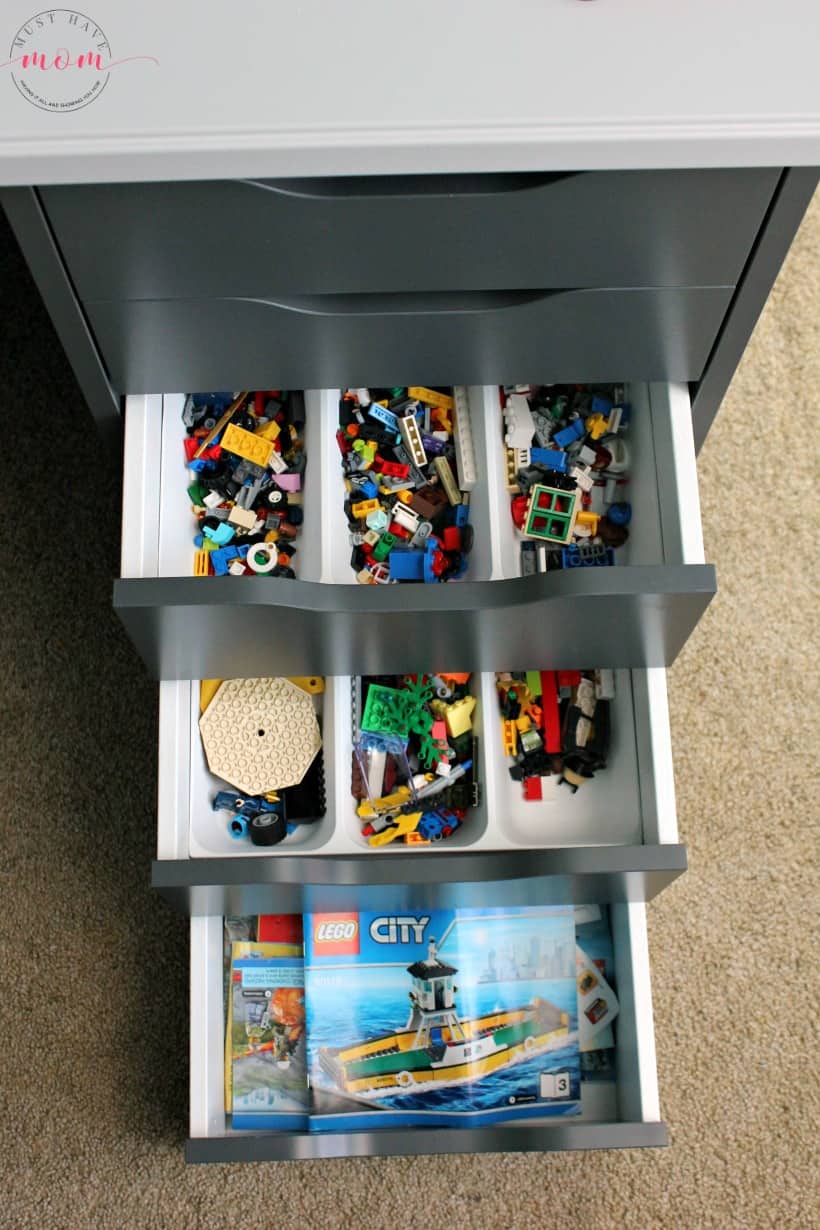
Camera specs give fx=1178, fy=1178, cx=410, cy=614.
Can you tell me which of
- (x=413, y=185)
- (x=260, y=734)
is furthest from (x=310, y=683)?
(x=413, y=185)

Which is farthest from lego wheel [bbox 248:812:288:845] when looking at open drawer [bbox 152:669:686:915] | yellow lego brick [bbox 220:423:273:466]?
yellow lego brick [bbox 220:423:273:466]

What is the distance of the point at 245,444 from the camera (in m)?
1.08

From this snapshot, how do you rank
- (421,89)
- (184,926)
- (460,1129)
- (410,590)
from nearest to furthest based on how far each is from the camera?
1. (421,89)
2. (410,590)
3. (460,1129)
4. (184,926)

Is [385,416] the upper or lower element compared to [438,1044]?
upper

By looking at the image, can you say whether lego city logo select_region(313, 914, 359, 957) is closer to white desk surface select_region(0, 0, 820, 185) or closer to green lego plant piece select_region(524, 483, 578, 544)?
green lego plant piece select_region(524, 483, 578, 544)

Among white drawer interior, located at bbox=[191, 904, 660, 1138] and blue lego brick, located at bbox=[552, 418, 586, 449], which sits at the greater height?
blue lego brick, located at bbox=[552, 418, 586, 449]

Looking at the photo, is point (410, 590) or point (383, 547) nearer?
point (410, 590)

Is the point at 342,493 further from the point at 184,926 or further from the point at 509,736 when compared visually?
the point at 184,926

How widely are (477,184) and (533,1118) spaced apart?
2.68ft

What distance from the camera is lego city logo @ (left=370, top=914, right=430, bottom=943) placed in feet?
3.67

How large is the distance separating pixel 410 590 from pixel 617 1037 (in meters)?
0.51

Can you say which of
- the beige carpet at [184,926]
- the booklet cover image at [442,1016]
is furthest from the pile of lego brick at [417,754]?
the beige carpet at [184,926]

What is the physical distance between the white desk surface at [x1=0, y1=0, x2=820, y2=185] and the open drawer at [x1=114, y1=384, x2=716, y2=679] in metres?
0.29

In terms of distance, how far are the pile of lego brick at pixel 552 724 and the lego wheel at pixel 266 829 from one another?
223 millimetres
